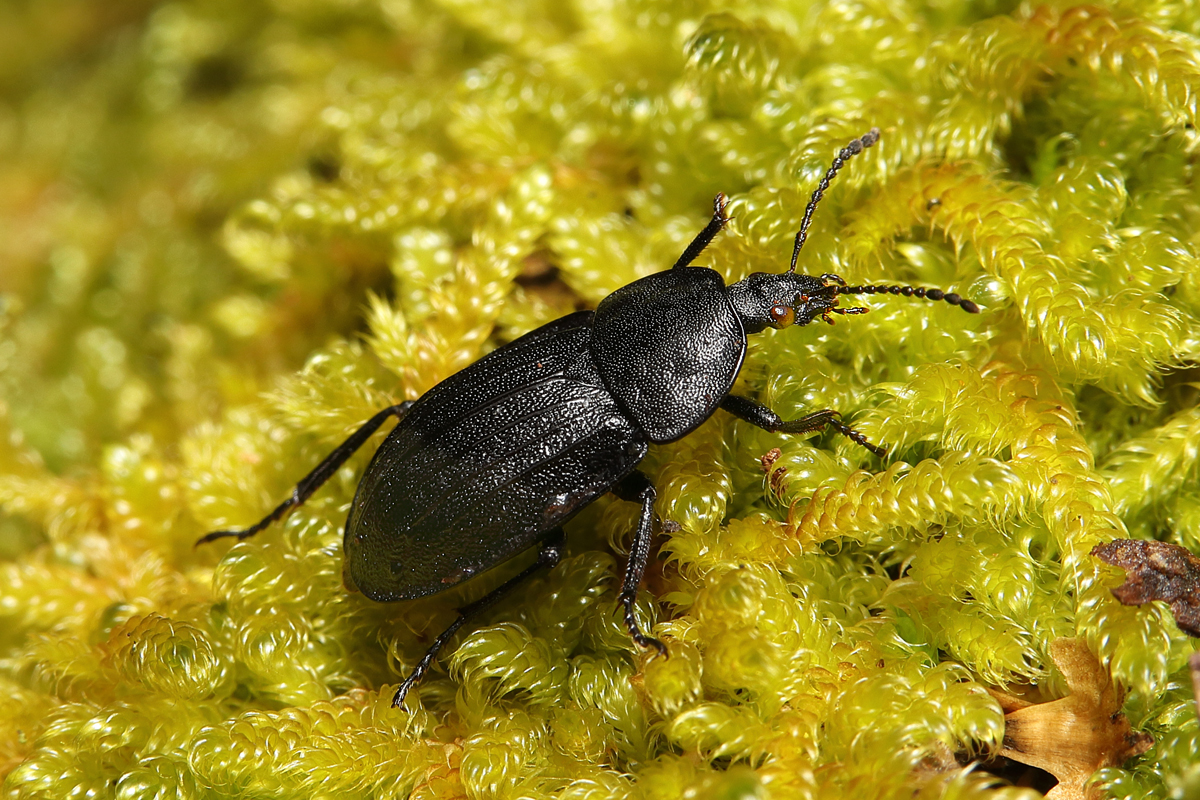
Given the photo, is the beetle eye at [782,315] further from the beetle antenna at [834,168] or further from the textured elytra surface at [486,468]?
the textured elytra surface at [486,468]

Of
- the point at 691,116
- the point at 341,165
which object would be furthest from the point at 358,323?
the point at 691,116

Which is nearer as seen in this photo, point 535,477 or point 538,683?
point 538,683

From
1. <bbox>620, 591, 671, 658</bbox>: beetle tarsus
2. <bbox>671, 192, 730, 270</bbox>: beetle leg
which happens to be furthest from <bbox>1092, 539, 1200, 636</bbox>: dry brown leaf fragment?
<bbox>671, 192, 730, 270</bbox>: beetle leg

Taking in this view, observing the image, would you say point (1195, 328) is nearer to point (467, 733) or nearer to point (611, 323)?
point (611, 323)

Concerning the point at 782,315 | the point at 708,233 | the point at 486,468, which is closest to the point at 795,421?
the point at 782,315

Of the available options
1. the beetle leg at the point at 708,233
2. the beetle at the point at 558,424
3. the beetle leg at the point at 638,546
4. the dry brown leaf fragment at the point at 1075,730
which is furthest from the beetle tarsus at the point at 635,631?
the beetle leg at the point at 708,233

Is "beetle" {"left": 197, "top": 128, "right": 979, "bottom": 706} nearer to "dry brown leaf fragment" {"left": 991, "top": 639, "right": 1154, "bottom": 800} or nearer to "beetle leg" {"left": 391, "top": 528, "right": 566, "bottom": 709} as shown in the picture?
"beetle leg" {"left": 391, "top": 528, "right": 566, "bottom": 709}
